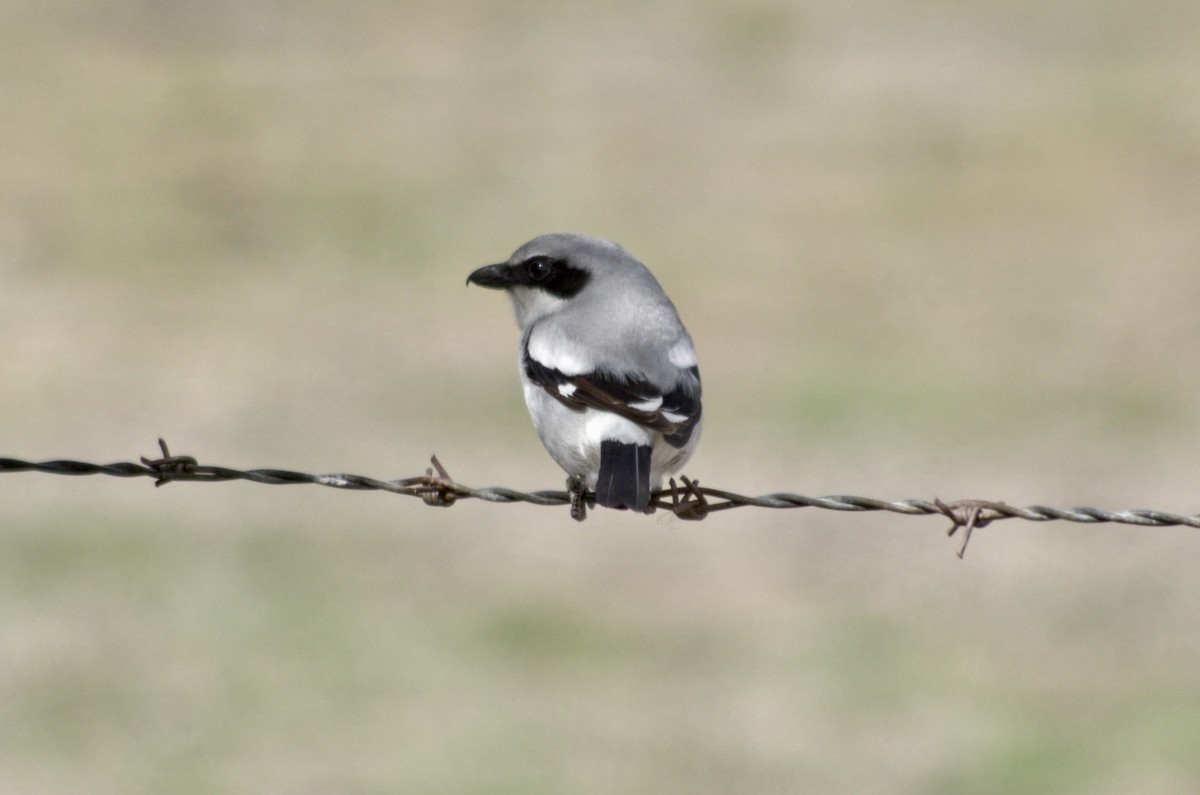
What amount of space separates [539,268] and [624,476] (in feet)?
5.03

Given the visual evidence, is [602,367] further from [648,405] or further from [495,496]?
[495,496]

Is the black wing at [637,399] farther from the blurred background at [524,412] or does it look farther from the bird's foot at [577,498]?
the blurred background at [524,412]

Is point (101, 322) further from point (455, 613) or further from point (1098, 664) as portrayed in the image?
point (1098, 664)

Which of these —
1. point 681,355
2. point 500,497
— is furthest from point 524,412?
A: point 500,497

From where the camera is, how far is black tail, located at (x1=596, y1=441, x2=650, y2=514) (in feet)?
19.4

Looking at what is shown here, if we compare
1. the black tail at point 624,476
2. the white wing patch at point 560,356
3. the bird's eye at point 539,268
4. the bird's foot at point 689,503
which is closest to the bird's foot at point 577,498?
the black tail at point 624,476

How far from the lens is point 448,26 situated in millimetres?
25188

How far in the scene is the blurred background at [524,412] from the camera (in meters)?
9.93

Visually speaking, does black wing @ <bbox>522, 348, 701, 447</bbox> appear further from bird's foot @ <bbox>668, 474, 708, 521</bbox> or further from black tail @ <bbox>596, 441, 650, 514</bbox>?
bird's foot @ <bbox>668, 474, 708, 521</bbox>

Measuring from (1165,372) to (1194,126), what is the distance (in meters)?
7.06

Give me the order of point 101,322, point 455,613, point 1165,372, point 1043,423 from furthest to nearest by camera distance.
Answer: point 101,322, point 1165,372, point 1043,423, point 455,613

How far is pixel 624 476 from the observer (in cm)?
604

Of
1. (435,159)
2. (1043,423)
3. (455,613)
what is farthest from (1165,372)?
(435,159)

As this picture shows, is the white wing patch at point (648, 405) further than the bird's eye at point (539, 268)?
No
